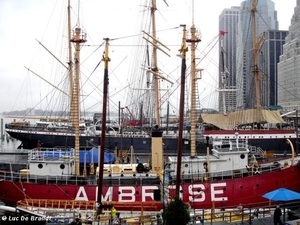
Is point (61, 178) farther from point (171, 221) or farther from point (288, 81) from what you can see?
point (288, 81)

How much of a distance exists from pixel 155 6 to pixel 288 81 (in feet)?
323

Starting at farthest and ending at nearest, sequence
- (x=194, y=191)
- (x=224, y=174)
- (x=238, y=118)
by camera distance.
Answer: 1. (x=238, y=118)
2. (x=224, y=174)
3. (x=194, y=191)

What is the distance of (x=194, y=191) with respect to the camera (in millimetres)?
21547

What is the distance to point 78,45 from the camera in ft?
80.4

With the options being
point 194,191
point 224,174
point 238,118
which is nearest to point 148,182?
point 194,191

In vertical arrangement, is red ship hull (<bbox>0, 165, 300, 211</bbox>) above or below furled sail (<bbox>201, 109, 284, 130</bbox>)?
below

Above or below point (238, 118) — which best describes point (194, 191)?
below

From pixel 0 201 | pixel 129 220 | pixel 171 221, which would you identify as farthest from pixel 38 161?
pixel 171 221

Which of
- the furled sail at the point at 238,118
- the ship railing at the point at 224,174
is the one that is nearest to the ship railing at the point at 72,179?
the ship railing at the point at 224,174

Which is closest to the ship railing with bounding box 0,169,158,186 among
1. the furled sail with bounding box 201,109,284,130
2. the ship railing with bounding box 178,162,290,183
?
the ship railing with bounding box 178,162,290,183

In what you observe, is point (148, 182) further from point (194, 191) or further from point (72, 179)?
point (72, 179)

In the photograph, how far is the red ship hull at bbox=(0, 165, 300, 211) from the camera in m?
21.3

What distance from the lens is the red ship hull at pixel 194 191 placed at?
2128cm

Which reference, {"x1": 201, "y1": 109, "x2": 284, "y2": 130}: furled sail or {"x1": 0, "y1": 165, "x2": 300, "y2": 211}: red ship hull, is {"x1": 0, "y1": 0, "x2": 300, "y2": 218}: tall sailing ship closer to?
{"x1": 0, "y1": 165, "x2": 300, "y2": 211}: red ship hull
